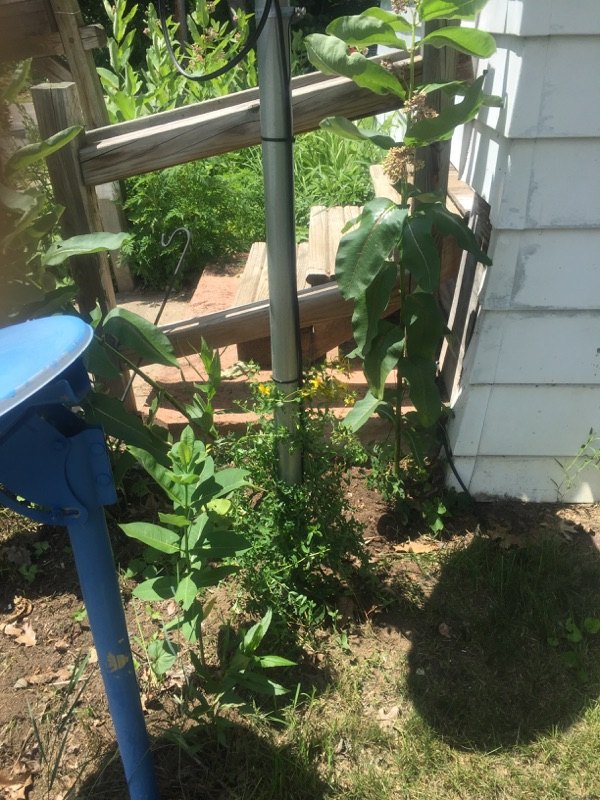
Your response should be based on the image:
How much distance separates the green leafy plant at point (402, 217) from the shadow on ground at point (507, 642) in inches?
24.9

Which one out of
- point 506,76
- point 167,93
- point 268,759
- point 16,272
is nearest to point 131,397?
point 16,272

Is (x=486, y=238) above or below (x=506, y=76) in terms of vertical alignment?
below

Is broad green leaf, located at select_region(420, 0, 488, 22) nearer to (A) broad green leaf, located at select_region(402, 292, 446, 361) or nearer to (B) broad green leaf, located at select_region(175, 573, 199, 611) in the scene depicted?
(A) broad green leaf, located at select_region(402, 292, 446, 361)

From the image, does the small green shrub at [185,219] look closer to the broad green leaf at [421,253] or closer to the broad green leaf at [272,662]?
the broad green leaf at [421,253]

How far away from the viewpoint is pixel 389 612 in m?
2.48

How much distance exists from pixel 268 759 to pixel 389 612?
2.25 feet

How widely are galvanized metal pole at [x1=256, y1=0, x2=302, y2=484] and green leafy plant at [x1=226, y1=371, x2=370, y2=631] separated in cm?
4

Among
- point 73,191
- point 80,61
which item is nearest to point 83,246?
point 73,191

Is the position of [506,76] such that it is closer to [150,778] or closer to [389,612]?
[389,612]

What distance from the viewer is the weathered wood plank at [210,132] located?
8.18 feet

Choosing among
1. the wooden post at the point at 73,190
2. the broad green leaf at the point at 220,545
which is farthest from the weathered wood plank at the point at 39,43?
the broad green leaf at the point at 220,545

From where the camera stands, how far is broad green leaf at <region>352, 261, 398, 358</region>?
2326 mm

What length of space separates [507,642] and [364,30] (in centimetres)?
197

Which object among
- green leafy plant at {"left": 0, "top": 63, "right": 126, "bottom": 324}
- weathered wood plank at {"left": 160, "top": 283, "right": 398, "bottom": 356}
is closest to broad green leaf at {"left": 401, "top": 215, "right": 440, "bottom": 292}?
weathered wood plank at {"left": 160, "top": 283, "right": 398, "bottom": 356}
